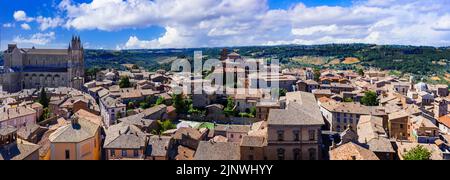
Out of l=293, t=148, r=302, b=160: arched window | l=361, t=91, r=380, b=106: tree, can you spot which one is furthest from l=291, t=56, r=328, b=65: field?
l=293, t=148, r=302, b=160: arched window

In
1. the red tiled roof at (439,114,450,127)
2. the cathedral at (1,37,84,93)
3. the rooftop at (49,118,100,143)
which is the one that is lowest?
the red tiled roof at (439,114,450,127)

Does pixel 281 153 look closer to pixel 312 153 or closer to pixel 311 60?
pixel 312 153

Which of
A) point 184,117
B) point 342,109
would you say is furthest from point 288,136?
point 184,117

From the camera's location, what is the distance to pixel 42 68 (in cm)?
8606

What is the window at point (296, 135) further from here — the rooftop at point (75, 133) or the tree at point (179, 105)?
the tree at point (179, 105)

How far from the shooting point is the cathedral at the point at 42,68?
8262cm

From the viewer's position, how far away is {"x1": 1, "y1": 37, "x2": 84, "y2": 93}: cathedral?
82.6 metres

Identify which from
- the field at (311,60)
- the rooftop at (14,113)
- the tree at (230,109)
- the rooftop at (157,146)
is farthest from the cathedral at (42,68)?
the field at (311,60)

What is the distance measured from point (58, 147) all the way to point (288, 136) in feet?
47.9

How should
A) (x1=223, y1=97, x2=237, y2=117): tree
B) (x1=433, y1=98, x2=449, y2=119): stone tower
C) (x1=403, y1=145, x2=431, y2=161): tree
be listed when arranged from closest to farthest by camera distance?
(x1=403, y1=145, x2=431, y2=161): tree < (x1=223, y1=97, x2=237, y2=117): tree < (x1=433, y1=98, x2=449, y2=119): stone tower

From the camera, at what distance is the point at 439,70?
132875 mm

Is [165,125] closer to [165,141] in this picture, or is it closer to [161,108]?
[161,108]

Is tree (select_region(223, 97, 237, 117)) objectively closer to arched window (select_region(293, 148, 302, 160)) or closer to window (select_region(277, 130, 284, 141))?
window (select_region(277, 130, 284, 141))
